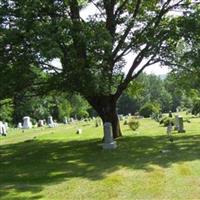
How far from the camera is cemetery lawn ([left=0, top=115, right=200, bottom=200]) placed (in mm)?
11969

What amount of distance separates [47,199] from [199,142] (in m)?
11.4

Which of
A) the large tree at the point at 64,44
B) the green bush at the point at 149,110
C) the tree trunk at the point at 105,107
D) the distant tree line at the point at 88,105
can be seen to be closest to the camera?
the large tree at the point at 64,44

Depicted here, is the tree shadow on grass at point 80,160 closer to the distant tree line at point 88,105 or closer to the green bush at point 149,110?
the distant tree line at point 88,105

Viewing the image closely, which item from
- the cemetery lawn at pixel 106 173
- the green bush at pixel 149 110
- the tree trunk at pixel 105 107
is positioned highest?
the green bush at pixel 149 110

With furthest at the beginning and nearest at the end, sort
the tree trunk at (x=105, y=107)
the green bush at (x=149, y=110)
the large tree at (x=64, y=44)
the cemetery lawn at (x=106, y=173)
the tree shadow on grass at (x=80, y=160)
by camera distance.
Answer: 1. the green bush at (x=149, y=110)
2. the tree trunk at (x=105, y=107)
3. the large tree at (x=64, y=44)
4. the tree shadow on grass at (x=80, y=160)
5. the cemetery lawn at (x=106, y=173)

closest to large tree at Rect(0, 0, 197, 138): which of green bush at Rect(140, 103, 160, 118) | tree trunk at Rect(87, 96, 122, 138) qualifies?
tree trunk at Rect(87, 96, 122, 138)

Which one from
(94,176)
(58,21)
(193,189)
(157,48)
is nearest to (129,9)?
(157,48)

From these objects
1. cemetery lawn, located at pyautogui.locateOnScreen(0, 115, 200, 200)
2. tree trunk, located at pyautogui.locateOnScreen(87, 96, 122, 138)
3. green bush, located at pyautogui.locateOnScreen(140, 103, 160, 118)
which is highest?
green bush, located at pyautogui.locateOnScreen(140, 103, 160, 118)

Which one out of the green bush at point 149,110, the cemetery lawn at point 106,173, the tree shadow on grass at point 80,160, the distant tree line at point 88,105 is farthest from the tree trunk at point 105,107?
the green bush at point 149,110

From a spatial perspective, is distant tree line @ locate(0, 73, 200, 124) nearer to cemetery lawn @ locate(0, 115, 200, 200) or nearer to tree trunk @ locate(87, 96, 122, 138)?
tree trunk @ locate(87, 96, 122, 138)

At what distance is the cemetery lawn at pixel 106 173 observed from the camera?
39.3 feet

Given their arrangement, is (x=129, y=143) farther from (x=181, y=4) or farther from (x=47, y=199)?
(x=47, y=199)

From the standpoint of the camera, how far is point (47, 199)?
38.2 ft

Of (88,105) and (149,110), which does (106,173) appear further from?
(88,105)
